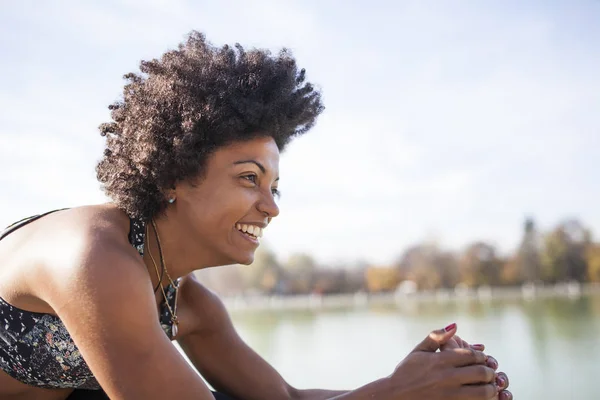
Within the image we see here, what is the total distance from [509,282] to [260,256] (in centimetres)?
2177

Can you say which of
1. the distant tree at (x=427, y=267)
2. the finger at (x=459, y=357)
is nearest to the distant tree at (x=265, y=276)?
the distant tree at (x=427, y=267)

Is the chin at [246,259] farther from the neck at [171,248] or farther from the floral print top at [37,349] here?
the floral print top at [37,349]

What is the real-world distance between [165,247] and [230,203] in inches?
10.6

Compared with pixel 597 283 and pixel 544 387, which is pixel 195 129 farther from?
pixel 597 283

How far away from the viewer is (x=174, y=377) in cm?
149

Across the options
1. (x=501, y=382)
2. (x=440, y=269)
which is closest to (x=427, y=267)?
(x=440, y=269)

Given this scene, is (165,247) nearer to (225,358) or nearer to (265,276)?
(225,358)

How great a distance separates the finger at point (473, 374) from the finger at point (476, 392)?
0.01 meters

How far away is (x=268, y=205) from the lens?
1883 millimetres

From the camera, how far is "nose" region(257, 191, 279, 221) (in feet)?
6.15

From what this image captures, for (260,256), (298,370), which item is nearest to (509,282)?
(260,256)

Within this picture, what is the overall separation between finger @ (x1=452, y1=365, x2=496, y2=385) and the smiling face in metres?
0.71

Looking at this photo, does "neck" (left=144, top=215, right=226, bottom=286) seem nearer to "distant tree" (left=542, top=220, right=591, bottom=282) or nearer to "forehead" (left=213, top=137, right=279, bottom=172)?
"forehead" (left=213, top=137, right=279, bottom=172)

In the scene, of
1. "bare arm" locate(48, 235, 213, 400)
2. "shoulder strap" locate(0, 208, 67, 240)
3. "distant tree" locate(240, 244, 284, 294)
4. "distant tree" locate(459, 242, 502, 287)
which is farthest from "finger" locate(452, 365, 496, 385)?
"distant tree" locate(459, 242, 502, 287)
